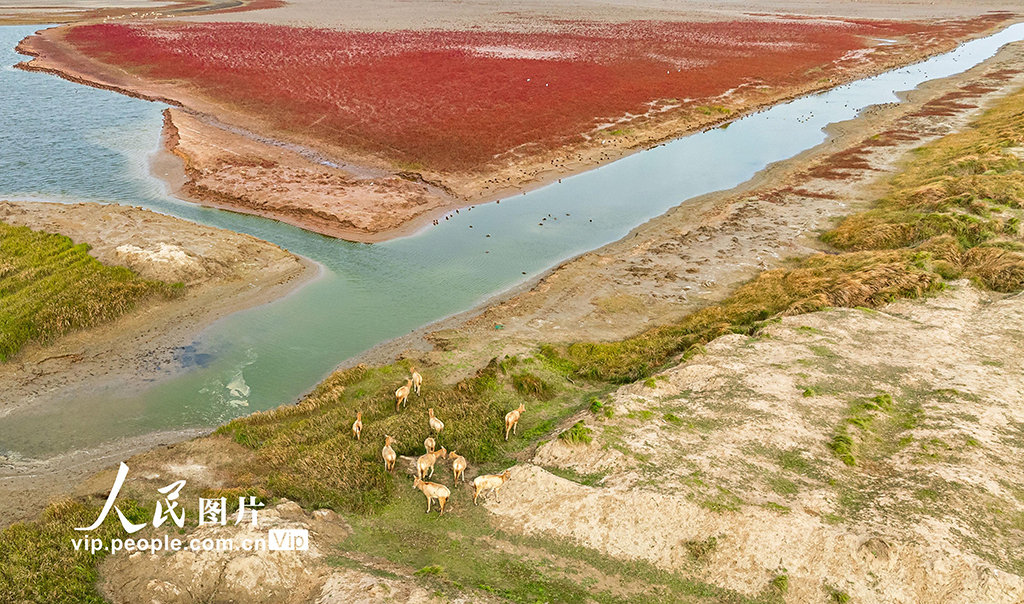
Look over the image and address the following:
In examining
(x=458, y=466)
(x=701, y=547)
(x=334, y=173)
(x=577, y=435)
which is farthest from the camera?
(x=334, y=173)

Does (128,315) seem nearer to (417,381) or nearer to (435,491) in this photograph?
(417,381)

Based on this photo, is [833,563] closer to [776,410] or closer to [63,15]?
[776,410]

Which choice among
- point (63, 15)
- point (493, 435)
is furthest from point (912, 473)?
point (63, 15)

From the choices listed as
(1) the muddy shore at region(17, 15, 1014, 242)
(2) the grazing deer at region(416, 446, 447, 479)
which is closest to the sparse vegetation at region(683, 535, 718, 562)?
(2) the grazing deer at region(416, 446, 447, 479)

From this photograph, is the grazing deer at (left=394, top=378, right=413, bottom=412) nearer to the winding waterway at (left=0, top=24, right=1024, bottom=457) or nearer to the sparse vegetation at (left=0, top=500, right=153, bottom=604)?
the winding waterway at (left=0, top=24, right=1024, bottom=457)

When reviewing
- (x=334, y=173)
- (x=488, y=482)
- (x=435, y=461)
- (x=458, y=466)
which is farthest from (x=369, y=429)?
(x=334, y=173)

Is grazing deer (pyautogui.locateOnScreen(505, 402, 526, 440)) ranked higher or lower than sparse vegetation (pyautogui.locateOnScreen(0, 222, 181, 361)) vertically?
lower

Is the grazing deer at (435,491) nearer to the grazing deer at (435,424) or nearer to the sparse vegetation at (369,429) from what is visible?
the sparse vegetation at (369,429)
